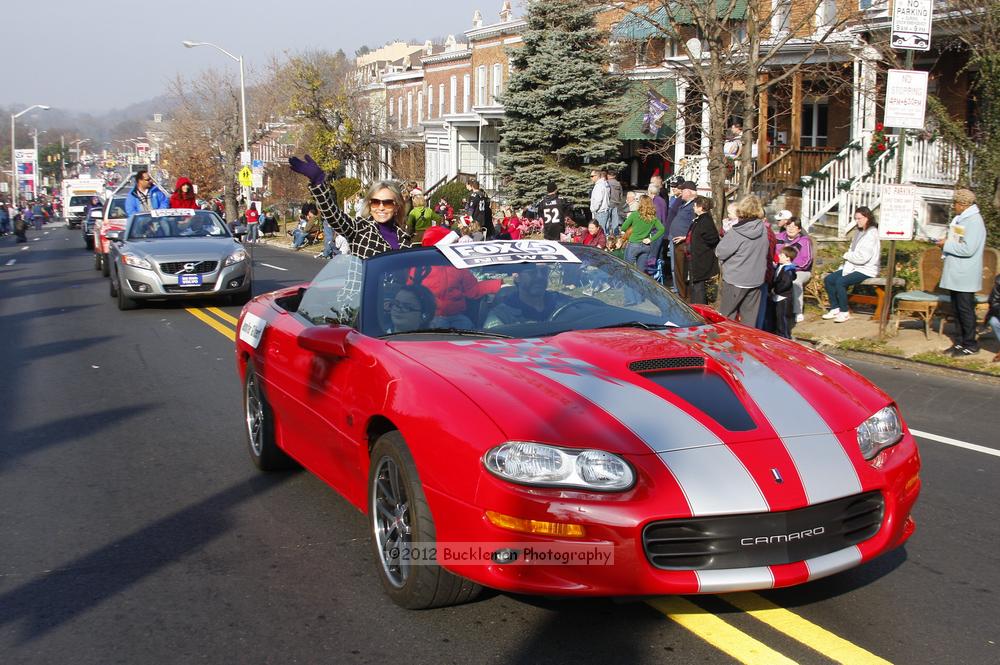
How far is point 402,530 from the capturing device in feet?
13.9

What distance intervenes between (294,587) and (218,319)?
10.9 metres

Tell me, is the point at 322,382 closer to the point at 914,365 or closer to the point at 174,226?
the point at 914,365

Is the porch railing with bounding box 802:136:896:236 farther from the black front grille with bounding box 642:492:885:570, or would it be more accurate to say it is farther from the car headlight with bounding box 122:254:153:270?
the black front grille with bounding box 642:492:885:570

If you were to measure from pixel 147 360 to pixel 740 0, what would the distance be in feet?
61.0

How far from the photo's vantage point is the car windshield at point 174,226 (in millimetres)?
17078

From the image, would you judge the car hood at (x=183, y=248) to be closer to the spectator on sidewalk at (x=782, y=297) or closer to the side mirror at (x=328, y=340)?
the spectator on sidewalk at (x=782, y=297)

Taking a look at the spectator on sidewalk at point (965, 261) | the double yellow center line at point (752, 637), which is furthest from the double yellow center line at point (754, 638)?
the spectator on sidewalk at point (965, 261)

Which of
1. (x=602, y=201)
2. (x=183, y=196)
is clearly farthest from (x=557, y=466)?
(x=602, y=201)

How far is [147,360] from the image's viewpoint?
1139 centimetres

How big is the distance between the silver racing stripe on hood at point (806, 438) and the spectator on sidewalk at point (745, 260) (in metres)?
6.94

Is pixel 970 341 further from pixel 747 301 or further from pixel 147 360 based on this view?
pixel 147 360

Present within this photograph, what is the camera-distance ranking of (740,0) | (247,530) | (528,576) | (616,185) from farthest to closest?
(740,0)
(616,185)
(247,530)
(528,576)

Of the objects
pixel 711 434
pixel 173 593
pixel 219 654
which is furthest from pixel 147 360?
pixel 711 434

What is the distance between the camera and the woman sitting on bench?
13.6m
